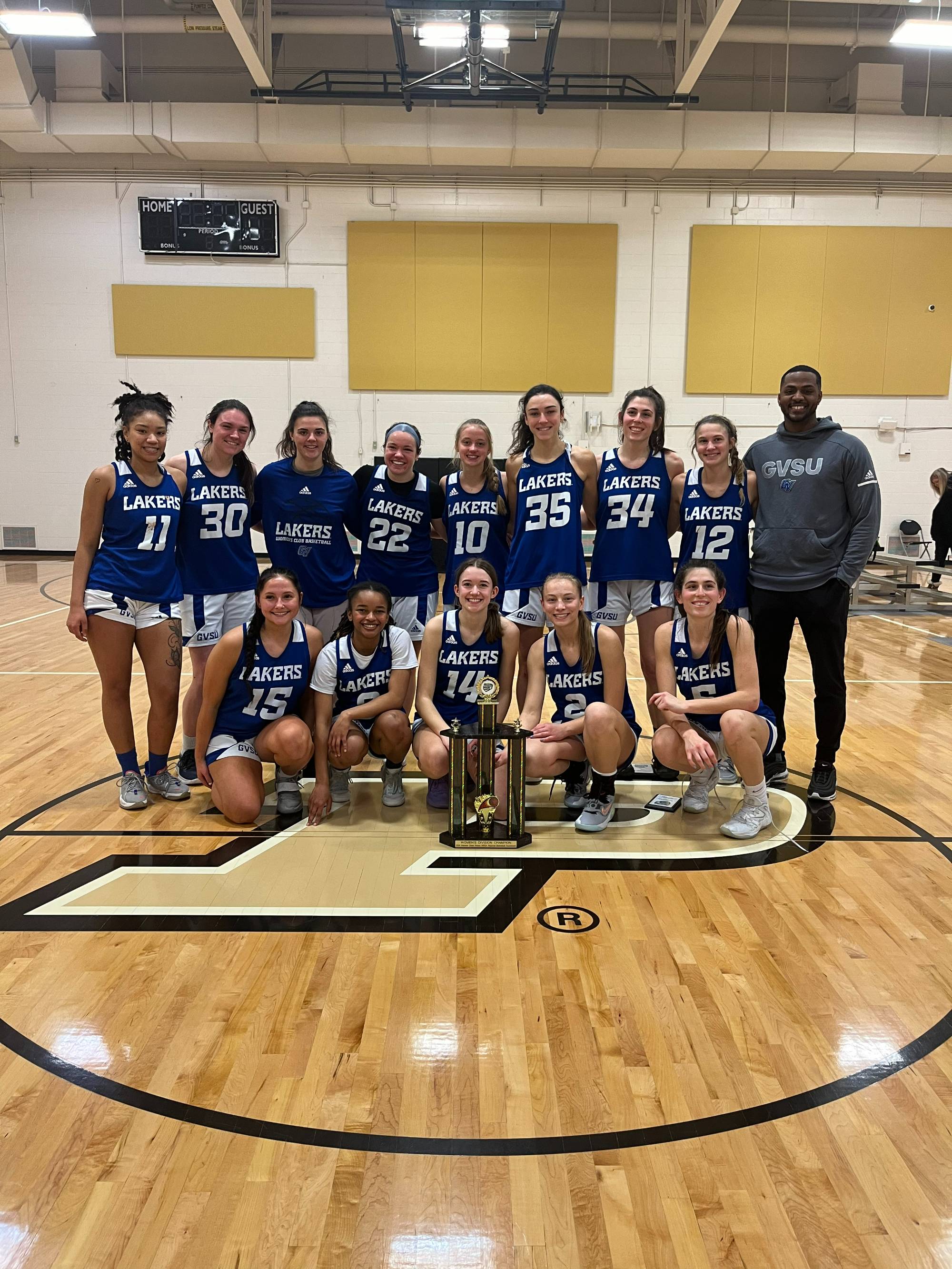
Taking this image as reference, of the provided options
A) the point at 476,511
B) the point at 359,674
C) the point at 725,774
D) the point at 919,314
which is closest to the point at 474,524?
the point at 476,511

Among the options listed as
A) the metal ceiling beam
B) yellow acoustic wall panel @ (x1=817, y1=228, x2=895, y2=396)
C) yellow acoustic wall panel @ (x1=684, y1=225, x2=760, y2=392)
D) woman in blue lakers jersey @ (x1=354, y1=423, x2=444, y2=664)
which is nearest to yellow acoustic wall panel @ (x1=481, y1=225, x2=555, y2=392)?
yellow acoustic wall panel @ (x1=684, y1=225, x2=760, y2=392)

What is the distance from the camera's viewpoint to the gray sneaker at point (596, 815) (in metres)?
3.48

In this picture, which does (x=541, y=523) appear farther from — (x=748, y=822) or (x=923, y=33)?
(x=923, y=33)

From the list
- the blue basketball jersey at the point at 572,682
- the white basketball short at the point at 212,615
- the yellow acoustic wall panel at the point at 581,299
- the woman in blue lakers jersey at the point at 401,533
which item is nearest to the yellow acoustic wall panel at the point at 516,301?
the yellow acoustic wall panel at the point at 581,299

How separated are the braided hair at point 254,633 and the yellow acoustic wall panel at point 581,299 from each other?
8977 millimetres

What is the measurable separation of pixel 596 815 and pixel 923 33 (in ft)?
27.3

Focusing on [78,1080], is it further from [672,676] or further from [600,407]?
[600,407]

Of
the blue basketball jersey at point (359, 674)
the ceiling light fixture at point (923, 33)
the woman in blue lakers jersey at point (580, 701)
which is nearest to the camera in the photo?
the woman in blue lakers jersey at point (580, 701)

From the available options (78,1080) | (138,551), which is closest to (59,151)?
(138,551)

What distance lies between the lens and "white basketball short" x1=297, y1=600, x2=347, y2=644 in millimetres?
4078

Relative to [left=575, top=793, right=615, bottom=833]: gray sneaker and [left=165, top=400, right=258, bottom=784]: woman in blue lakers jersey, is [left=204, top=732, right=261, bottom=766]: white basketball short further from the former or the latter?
[left=575, top=793, right=615, bottom=833]: gray sneaker

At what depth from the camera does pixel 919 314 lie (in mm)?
11734

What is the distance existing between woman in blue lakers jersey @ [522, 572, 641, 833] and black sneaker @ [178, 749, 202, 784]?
4.96ft

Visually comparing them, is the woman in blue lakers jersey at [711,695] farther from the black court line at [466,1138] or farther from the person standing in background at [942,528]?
the person standing in background at [942,528]
